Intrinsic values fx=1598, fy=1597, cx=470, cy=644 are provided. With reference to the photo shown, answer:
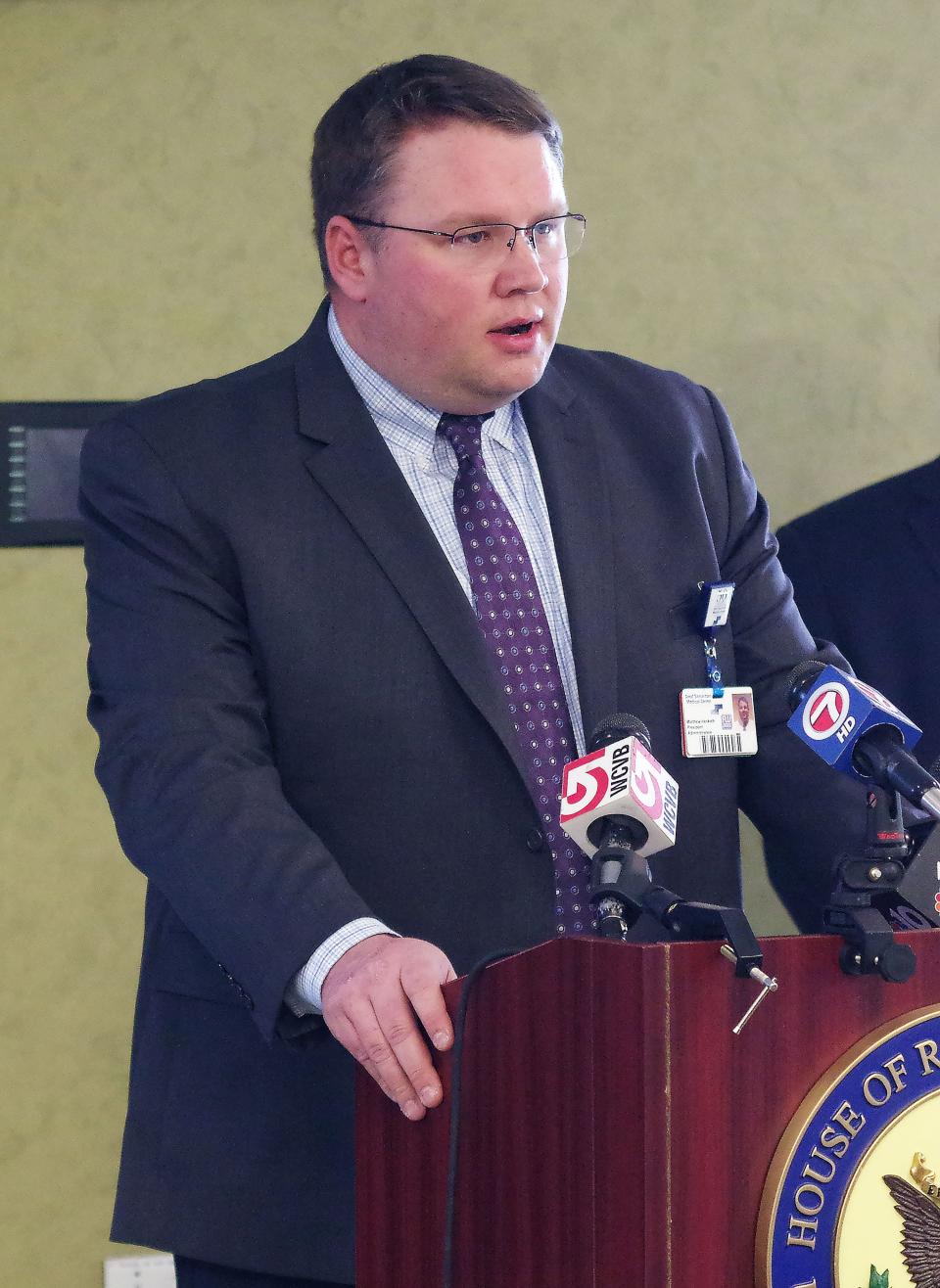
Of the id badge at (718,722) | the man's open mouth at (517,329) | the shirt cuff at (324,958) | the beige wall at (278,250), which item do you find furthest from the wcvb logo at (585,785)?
the beige wall at (278,250)

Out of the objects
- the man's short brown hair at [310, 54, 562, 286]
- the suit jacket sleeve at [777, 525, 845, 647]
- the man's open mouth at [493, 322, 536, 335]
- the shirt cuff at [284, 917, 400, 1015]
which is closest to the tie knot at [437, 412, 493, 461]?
the man's open mouth at [493, 322, 536, 335]

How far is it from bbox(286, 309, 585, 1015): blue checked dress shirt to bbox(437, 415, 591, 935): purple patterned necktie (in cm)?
1

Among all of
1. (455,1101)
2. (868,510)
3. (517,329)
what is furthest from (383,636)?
(868,510)

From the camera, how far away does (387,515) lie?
1713 millimetres

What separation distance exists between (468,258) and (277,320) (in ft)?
Result: 4.42

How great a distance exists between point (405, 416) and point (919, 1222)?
3.55 ft

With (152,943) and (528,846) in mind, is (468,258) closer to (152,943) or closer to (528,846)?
(528,846)

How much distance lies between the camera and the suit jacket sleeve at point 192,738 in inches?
53.8

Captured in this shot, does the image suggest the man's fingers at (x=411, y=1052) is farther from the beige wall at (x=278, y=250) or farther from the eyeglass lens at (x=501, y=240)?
the beige wall at (x=278, y=250)

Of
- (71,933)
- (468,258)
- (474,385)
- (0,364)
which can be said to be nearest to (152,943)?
(474,385)

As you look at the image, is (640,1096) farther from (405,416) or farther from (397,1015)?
(405,416)

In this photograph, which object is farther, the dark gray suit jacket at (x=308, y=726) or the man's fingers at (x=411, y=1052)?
the dark gray suit jacket at (x=308, y=726)

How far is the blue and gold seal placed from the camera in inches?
39.9

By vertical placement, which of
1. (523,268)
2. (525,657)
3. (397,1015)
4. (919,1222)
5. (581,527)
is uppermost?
(523,268)
